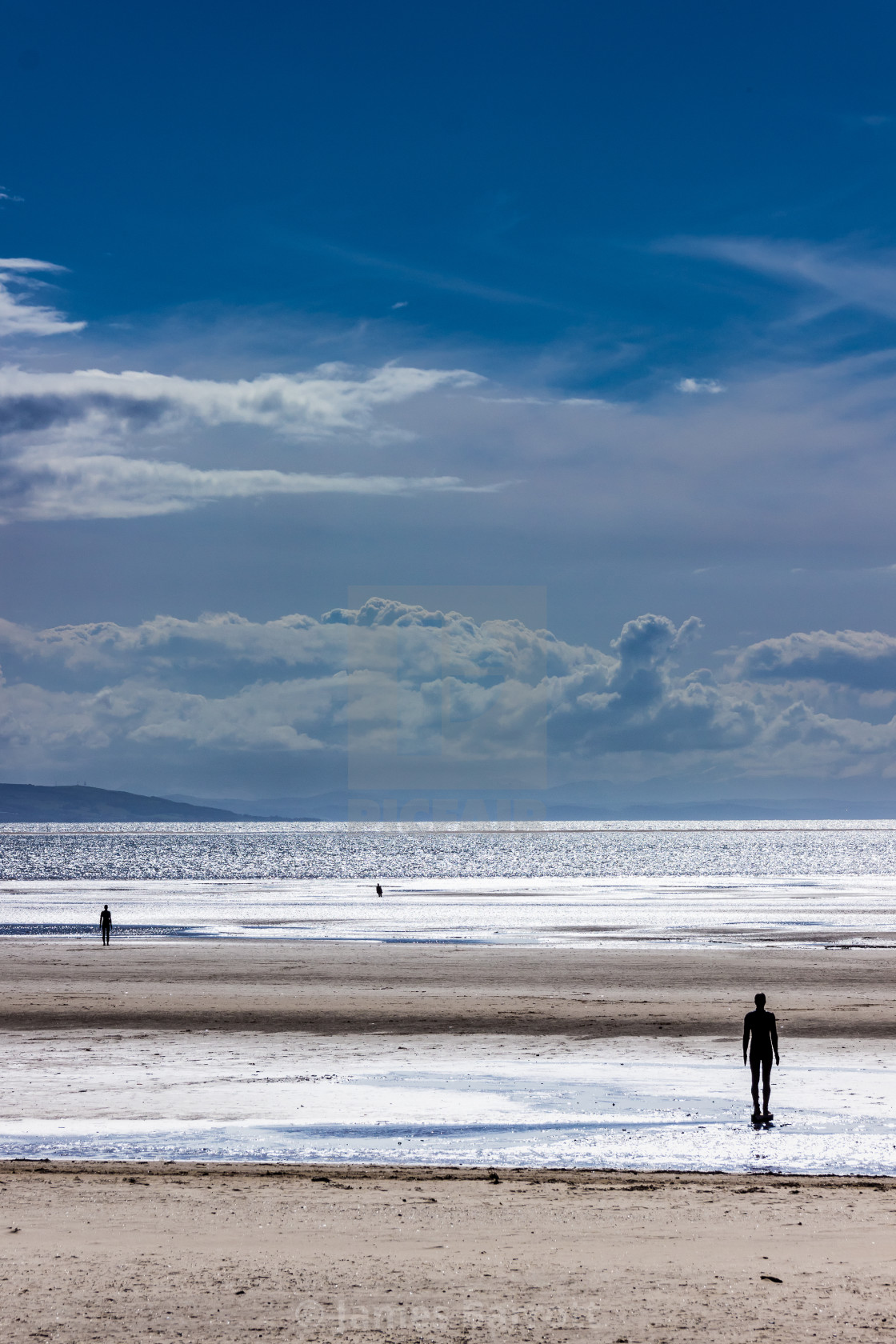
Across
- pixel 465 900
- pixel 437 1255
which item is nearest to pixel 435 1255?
pixel 437 1255

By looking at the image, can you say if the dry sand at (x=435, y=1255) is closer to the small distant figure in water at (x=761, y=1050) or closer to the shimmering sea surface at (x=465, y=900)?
the small distant figure in water at (x=761, y=1050)

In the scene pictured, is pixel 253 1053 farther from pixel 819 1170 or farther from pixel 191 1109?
pixel 819 1170

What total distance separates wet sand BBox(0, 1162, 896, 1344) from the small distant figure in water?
123 inches

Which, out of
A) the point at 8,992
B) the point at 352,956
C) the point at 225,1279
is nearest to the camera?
the point at 225,1279

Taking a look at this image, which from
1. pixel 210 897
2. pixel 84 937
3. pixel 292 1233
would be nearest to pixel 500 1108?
pixel 292 1233

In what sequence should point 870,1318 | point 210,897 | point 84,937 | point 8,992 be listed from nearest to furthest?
point 870,1318 → point 8,992 → point 84,937 → point 210,897

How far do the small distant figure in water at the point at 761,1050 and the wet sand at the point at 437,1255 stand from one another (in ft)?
10.3

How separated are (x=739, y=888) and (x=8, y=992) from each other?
235ft

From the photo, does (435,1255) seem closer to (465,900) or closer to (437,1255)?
(437,1255)

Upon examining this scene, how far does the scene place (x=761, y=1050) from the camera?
61.6 ft

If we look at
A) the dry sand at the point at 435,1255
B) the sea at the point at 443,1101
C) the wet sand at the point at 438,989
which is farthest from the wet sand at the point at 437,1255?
the wet sand at the point at 438,989

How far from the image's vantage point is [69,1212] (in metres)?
13.7

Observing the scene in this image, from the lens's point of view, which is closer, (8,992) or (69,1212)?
(69,1212)

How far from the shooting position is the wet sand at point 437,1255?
416 inches
